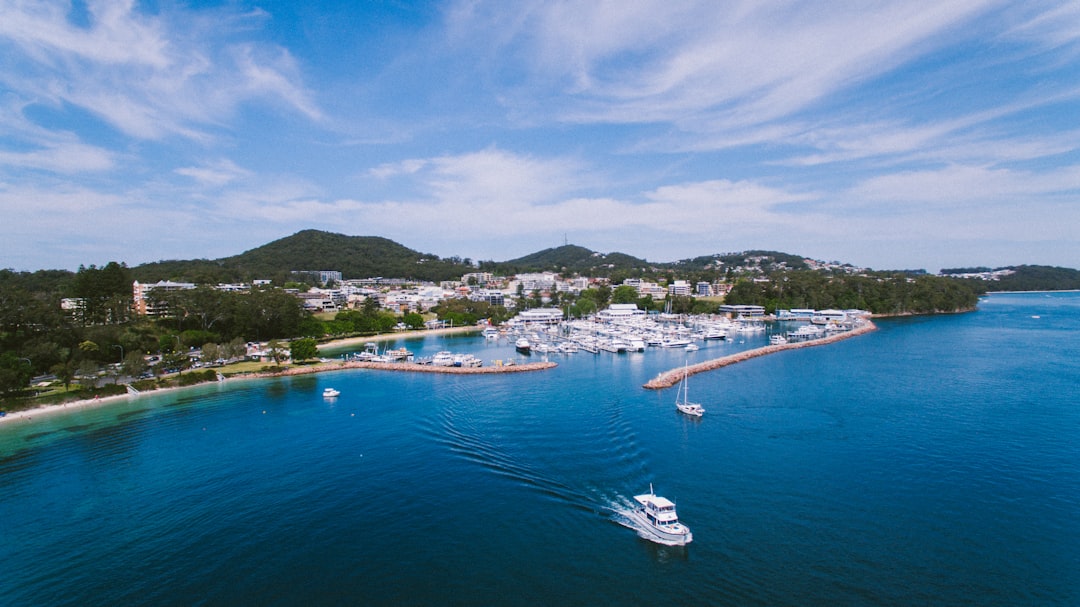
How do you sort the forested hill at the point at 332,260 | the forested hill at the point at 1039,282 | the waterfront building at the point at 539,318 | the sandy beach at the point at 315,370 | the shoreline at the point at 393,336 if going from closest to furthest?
1. the sandy beach at the point at 315,370
2. the shoreline at the point at 393,336
3. the waterfront building at the point at 539,318
4. the forested hill at the point at 332,260
5. the forested hill at the point at 1039,282

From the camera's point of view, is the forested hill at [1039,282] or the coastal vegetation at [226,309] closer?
the coastal vegetation at [226,309]

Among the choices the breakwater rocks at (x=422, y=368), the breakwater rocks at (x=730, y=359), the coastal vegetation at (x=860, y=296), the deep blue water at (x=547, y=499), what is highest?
the coastal vegetation at (x=860, y=296)

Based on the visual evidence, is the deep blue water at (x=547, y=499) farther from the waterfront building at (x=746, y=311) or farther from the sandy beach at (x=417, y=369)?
the waterfront building at (x=746, y=311)

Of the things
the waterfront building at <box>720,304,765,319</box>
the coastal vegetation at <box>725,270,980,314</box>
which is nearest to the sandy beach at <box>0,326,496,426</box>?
the waterfront building at <box>720,304,765,319</box>

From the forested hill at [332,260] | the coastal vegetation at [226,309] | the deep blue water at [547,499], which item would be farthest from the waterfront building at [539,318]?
the forested hill at [332,260]

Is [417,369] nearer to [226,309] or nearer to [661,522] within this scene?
[226,309]

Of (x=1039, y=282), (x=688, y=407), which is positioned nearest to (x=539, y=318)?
(x=688, y=407)
